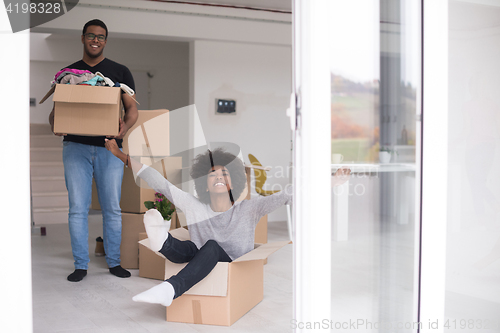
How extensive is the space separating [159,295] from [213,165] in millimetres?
765

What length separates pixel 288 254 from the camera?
3447 millimetres

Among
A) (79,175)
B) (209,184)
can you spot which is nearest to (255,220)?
(209,184)

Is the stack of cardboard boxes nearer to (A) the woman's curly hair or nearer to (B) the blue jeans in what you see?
(B) the blue jeans

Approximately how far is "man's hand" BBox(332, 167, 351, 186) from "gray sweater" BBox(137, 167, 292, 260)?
825 mm

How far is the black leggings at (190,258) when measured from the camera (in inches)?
73.1

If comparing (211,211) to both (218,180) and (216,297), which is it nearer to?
(218,180)

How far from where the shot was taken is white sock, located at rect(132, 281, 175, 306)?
171 centimetres

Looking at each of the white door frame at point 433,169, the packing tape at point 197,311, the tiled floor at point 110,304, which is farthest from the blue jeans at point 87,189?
the white door frame at point 433,169

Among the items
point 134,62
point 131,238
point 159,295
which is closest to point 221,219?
point 159,295

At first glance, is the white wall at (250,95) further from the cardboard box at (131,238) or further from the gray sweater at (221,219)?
the gray sweater at (221,219)

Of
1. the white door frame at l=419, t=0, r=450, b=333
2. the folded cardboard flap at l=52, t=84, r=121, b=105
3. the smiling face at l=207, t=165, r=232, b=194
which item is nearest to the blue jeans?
the folded cardboard flap at l=52, t=84, r=121, b=105

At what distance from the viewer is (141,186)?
2.96 m

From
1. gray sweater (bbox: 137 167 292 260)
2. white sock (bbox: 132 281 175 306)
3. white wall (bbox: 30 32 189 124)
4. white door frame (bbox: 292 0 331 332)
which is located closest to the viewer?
white door frame (bbox: 292 0 331 332)

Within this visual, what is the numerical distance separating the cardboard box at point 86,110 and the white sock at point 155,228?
0.72 metres
